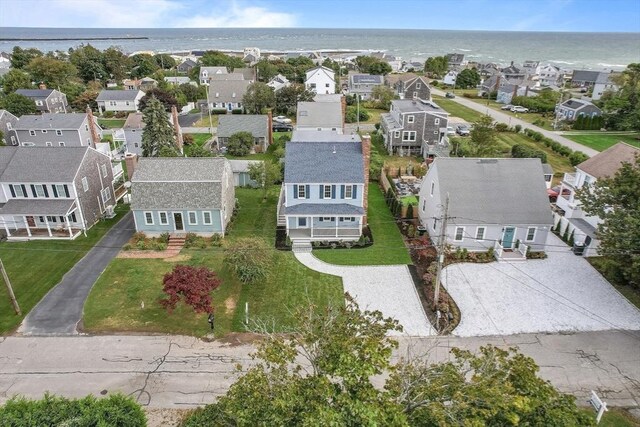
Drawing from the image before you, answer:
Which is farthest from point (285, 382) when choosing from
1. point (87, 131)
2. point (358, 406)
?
point (87, 131)

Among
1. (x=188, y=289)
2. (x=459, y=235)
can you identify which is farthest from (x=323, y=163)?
(x=188, y=289)

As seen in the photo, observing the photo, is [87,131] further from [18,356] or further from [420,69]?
[420,69]

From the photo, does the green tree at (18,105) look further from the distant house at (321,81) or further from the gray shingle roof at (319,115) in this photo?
the distant house at (321,81)

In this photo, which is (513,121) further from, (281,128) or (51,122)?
(51,122)

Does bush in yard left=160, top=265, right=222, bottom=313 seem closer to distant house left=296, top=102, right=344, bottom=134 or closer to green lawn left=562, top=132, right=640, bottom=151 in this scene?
distant house left=296, top=102, right=344, bottom=134

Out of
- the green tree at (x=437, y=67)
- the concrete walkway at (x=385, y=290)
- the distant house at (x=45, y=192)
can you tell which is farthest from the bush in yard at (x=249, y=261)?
the green tree at (x=437, y=67)

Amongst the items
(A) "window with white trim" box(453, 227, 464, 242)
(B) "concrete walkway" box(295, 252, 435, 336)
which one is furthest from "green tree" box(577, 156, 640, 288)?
(B) "concrete walkway" box(295, 252, 435, 336)

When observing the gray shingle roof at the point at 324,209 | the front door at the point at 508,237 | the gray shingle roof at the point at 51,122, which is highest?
the gray shingle roof at the point at 51,122
